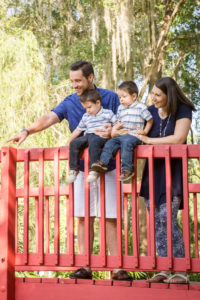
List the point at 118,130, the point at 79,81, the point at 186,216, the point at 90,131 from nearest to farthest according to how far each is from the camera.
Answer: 1. the point at 186,216
2. the point at 118,130
3. the point at 90,131
4. the point at 79,81

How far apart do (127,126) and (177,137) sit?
16.3 inches

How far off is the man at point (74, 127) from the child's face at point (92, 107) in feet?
0.59

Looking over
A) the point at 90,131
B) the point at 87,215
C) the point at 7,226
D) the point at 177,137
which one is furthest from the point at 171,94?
the point at 7,226

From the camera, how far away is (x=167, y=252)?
3.45 m

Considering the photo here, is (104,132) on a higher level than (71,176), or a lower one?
higher

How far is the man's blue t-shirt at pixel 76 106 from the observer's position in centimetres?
430

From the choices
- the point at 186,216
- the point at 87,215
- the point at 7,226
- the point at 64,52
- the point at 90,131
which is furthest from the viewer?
the point at 64,52

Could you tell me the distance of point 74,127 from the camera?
4.41 meters

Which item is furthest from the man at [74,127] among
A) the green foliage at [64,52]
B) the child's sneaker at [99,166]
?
the green foliage at [64,52]

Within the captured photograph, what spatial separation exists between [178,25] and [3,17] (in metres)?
5.07

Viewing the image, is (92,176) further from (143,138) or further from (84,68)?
(84,68)

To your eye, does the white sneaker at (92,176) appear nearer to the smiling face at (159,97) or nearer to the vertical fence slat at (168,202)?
the vertical fence slat at (168,202)

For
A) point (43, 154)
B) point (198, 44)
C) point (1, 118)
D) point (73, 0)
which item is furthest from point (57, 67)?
point (43, 154)

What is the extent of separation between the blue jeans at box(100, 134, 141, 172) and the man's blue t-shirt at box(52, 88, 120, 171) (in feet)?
2.22
